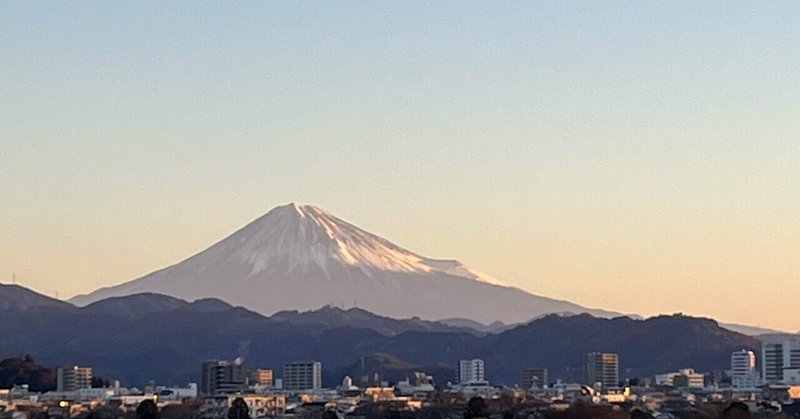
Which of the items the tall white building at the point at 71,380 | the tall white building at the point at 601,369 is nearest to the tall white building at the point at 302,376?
the tall white building at the point at 601,369

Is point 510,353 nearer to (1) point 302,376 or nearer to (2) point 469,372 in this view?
(2) point 469,372

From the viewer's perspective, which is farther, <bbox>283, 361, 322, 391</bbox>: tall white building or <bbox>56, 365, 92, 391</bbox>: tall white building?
<bbox>283, 361, 322, 391</bbox>: tall white building

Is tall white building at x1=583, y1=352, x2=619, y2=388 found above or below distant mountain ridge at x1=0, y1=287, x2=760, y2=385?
below

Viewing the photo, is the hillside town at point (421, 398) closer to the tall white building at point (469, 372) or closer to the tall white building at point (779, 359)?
the tall white building at point (779, 359)

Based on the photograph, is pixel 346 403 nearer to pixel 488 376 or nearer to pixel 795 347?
pixel 795 347

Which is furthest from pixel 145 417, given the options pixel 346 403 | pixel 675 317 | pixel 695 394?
pixel 675 317

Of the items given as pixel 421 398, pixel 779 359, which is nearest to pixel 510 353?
pixel 779 359

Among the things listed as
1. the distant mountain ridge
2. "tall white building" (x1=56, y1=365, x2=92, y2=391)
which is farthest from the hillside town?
the distant mountain ridge

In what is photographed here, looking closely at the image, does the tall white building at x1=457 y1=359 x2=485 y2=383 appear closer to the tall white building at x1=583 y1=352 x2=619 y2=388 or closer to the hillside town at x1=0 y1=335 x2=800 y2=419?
the tall white building at x1=583 y1=352 x2=619 y2=388
